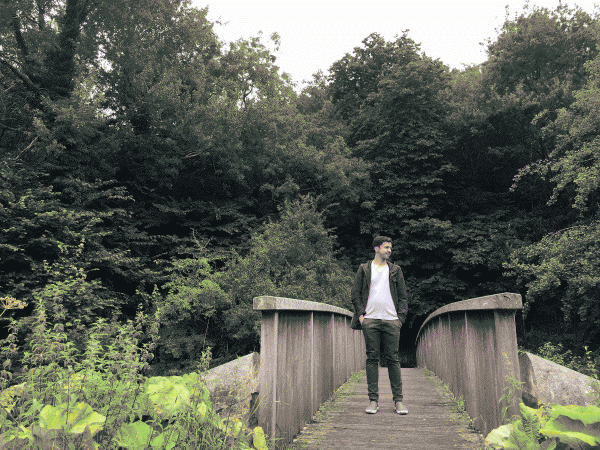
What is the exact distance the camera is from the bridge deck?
Answer: 10.7 ft

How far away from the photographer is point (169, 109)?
59.3 feet

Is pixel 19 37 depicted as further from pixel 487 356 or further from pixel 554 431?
pixel 554 431

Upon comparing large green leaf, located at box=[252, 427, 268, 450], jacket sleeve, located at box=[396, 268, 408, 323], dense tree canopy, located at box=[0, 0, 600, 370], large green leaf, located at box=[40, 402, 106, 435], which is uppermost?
dense tree canopy, located at box=[0, 0, 600, 370]

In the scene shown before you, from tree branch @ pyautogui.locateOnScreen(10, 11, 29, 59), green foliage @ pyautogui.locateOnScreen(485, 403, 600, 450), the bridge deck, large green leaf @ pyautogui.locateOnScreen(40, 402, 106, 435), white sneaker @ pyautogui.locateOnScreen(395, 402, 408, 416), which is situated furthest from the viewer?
tree branch @ pyautogui.locateOnScreen(10, 11, 29, 59)

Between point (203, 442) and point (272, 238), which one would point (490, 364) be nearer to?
→ point (203, 442)

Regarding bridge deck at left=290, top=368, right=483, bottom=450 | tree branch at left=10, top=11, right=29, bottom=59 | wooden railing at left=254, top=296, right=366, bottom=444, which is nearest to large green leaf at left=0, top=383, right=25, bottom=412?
wooden railing at left=254, top=296, right=366, bottom=444

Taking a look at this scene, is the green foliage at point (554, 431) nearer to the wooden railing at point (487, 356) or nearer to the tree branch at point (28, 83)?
the wooden railing at point (487, 356)

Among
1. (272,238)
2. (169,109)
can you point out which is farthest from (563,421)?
(169,109)

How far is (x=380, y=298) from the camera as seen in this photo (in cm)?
441

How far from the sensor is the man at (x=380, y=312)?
436 cm

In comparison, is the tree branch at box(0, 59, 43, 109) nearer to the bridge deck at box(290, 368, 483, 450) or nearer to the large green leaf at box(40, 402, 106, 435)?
the bridge deck at box(290, 368, 483, 450)

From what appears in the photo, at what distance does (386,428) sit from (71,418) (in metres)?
2.68

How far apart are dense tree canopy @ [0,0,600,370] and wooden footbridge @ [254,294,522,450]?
16.8ft

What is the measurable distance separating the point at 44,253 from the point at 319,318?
1222 centimetres
